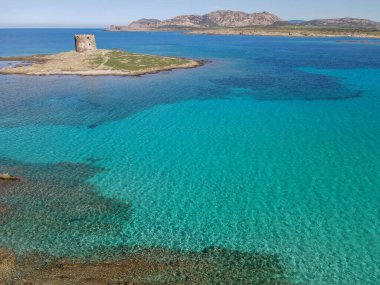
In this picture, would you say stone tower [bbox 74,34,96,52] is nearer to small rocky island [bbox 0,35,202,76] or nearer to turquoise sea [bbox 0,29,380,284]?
small rocky island [bbox 0,35,202,76]

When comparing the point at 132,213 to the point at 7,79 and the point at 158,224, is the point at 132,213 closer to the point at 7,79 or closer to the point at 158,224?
the point at 158,224

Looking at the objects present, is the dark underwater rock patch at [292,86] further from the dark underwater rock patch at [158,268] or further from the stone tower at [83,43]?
the stone tower at [83,43]

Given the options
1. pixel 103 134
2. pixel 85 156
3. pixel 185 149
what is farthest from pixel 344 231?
pixel 103 134

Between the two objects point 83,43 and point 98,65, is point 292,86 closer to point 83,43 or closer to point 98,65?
point 98,65

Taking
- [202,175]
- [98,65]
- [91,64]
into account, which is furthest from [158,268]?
[91,64]

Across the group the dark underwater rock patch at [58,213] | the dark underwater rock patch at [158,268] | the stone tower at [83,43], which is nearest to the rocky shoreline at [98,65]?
the stone tower at [83,43]

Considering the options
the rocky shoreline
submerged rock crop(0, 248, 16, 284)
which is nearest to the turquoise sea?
submerged rock crop(0, 248, 16, 284)
